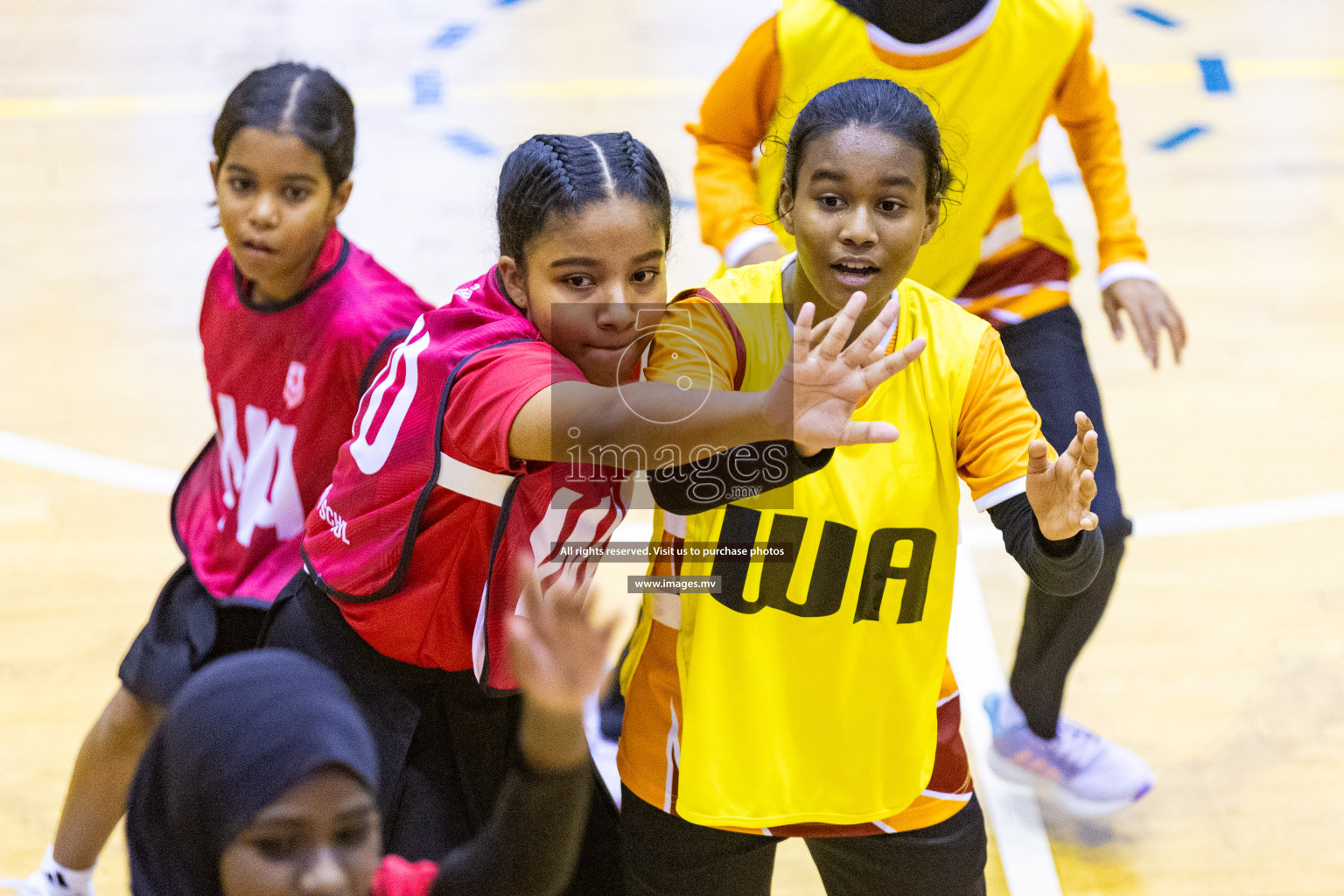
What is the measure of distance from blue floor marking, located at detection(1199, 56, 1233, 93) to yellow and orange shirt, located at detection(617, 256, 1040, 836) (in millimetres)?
4311

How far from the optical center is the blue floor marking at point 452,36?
5902mm

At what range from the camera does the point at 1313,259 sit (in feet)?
15.5

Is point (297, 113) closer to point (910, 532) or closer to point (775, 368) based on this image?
point (775, 368)

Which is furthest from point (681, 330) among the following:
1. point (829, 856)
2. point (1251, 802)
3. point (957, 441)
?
point (1251, 802)

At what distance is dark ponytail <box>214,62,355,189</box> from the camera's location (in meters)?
2.30

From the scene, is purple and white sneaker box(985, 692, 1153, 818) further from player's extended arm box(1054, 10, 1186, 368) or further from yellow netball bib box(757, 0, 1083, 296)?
yellow netball bib box(757, 0, 1083, 296)

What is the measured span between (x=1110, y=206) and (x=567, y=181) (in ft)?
4.34

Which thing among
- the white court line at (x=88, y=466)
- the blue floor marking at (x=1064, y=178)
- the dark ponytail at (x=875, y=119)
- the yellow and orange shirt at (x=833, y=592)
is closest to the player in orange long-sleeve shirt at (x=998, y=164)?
the dark ponytail at (x=875, y=119)

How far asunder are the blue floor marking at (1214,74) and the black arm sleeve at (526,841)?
5.01 metres

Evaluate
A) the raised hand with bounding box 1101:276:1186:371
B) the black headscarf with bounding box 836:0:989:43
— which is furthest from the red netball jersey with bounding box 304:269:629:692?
the raised hand with bounding box 1101:276:1186:371

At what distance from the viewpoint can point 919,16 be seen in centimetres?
242

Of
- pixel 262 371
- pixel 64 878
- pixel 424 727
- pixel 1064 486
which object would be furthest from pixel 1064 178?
pixel 64 878

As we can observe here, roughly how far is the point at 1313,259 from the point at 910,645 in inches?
137

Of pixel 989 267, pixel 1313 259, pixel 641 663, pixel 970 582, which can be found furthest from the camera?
pixel 1313 259
